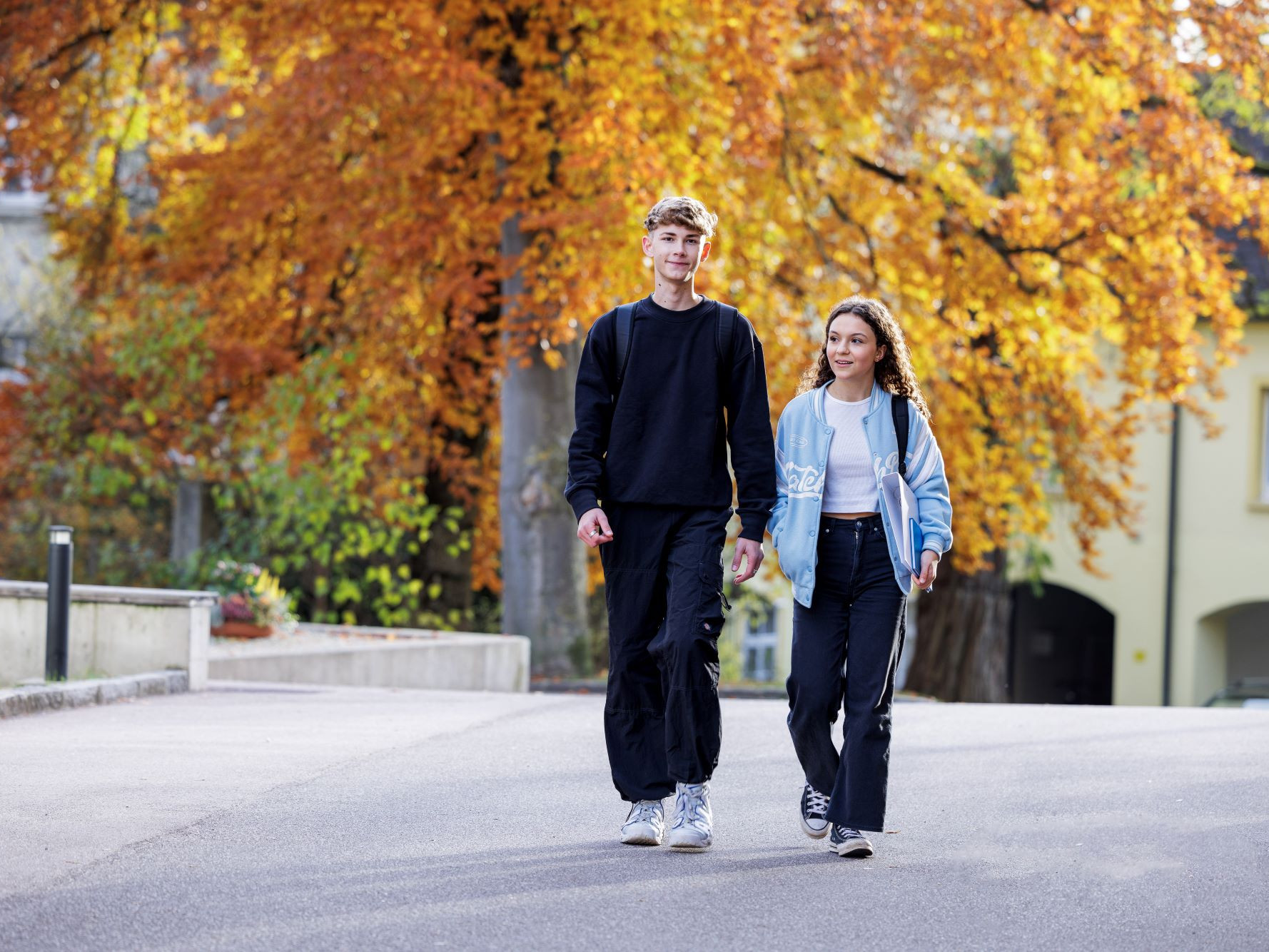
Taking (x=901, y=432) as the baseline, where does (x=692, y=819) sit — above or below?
below

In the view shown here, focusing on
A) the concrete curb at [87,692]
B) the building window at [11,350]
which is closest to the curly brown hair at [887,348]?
the concrete curb at [87,692]

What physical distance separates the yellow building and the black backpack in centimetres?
2241

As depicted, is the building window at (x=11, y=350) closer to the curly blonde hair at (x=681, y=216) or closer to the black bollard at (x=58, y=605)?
the black bollard at (x=58, y=605)

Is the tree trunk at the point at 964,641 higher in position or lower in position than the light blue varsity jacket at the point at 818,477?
lower

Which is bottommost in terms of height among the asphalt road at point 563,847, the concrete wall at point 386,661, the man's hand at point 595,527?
the concrete wall at point 386,661

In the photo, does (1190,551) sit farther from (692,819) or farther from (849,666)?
(692,819)

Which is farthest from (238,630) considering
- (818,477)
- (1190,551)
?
(1190,551)

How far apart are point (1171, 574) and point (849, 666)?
2329cm

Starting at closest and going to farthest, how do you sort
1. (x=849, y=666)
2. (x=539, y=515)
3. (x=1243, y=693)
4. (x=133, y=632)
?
(x=849, y=666), (x=133, y=632), (x=539, y=515), (x=1243, y=693)

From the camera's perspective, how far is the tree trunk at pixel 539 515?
1466 cm

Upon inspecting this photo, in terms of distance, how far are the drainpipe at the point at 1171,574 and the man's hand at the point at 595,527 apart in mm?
23341

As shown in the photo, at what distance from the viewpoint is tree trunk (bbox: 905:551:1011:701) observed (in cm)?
1834

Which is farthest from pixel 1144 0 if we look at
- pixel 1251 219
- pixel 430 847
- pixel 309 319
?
pixel 430 847

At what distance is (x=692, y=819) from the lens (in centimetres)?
526
